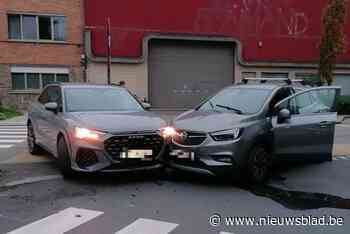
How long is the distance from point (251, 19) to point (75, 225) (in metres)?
24.8

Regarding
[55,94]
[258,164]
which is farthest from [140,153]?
[55,94]

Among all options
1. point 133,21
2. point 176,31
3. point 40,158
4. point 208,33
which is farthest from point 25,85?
point 40,158

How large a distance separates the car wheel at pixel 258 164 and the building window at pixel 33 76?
1971 cm

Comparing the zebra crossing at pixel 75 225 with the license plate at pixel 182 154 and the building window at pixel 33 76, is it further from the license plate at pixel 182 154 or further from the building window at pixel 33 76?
the building window at pixel 33 76

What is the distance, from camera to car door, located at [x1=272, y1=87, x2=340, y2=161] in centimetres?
727

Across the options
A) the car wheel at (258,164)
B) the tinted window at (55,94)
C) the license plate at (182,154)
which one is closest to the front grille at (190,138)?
the license plate at (182,154)

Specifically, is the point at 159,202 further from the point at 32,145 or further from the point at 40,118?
the point at 32,145

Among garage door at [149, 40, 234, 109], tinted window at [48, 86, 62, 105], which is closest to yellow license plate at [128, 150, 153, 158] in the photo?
tinted window at [48, 86, 62, 105]

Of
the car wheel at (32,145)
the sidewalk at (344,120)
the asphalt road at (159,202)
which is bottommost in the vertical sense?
the sidewalk at (344,120)

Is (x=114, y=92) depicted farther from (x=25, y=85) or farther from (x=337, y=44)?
(x=337, y=44)

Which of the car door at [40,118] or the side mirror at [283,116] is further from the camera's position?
the car door at [40,118]

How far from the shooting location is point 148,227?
15.8 ft

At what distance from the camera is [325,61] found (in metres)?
25.4

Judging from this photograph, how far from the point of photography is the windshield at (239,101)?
7251 mm
